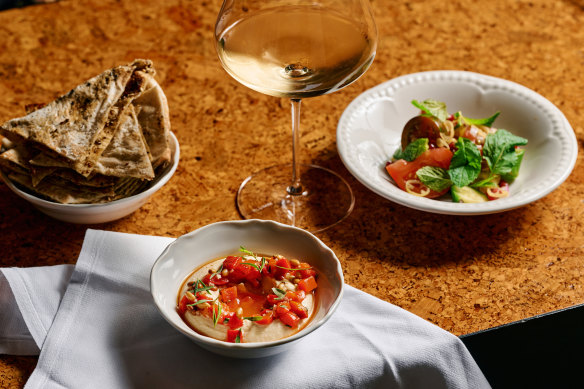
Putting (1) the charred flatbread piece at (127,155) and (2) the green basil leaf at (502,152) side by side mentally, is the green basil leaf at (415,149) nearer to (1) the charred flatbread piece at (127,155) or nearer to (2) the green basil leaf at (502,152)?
(2) the green basil leaf at (502,152)

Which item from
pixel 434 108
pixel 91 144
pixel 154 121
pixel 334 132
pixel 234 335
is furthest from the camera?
pixel 334 132

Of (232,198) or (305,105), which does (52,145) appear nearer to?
(232,198)

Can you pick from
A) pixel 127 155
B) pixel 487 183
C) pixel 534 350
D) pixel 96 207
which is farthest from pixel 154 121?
pixel 534 350

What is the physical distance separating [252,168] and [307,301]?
19.3 inches

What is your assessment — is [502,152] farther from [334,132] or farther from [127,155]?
[127,155]

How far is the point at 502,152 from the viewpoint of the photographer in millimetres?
1312

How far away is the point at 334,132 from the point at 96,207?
1.95 feet

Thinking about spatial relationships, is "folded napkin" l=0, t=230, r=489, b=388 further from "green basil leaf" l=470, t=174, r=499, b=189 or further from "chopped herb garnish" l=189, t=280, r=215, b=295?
"green basil leaf" l=470, t=174, r=499, b=189

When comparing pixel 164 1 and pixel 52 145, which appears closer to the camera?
pixel 52 145

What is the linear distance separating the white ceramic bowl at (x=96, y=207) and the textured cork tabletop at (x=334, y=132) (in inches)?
1.7

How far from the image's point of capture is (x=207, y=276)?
1032 millimetres

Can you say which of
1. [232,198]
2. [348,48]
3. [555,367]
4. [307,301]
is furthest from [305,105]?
[555,367]

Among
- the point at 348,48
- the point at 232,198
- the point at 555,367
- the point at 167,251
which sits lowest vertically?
the point at 555,367

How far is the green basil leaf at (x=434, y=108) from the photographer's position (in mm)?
1370
